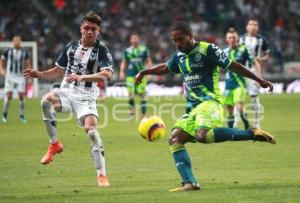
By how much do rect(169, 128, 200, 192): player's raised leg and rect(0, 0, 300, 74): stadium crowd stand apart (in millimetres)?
27920

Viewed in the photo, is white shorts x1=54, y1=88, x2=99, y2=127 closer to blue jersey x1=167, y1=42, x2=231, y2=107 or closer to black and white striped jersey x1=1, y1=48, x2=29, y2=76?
blue jersey x1=167, y1=42, x2=231, y2=107

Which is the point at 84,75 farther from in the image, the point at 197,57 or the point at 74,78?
the point at 197,57

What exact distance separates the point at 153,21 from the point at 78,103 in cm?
2978

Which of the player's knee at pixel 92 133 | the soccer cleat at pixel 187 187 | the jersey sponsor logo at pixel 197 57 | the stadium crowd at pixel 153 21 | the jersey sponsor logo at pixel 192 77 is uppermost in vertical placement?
the stadium crowd at pixel 153 21

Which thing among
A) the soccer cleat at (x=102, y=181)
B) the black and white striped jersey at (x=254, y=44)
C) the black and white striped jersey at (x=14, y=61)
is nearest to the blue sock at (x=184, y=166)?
the soccer cleat at (x=102, y=181)

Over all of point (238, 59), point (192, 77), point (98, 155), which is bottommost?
point (98, 155)

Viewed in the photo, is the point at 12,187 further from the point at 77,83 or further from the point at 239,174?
the point at 239,174

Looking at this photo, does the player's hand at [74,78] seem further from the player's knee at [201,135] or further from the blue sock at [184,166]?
the player's knee at [201,135]

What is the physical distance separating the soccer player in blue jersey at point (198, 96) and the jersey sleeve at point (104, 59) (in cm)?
99

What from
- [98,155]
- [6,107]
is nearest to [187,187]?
[98,155]

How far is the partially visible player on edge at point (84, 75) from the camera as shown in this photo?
432 inches

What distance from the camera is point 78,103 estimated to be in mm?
11211

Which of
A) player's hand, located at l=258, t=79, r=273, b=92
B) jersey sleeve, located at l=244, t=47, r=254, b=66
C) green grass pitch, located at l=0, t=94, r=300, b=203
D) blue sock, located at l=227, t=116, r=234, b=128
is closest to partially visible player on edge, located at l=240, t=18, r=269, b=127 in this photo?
green grass pitch, located at l=0, t=94, r=300, b=203

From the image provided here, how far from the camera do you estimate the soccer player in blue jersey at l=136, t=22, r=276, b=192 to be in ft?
32.9
